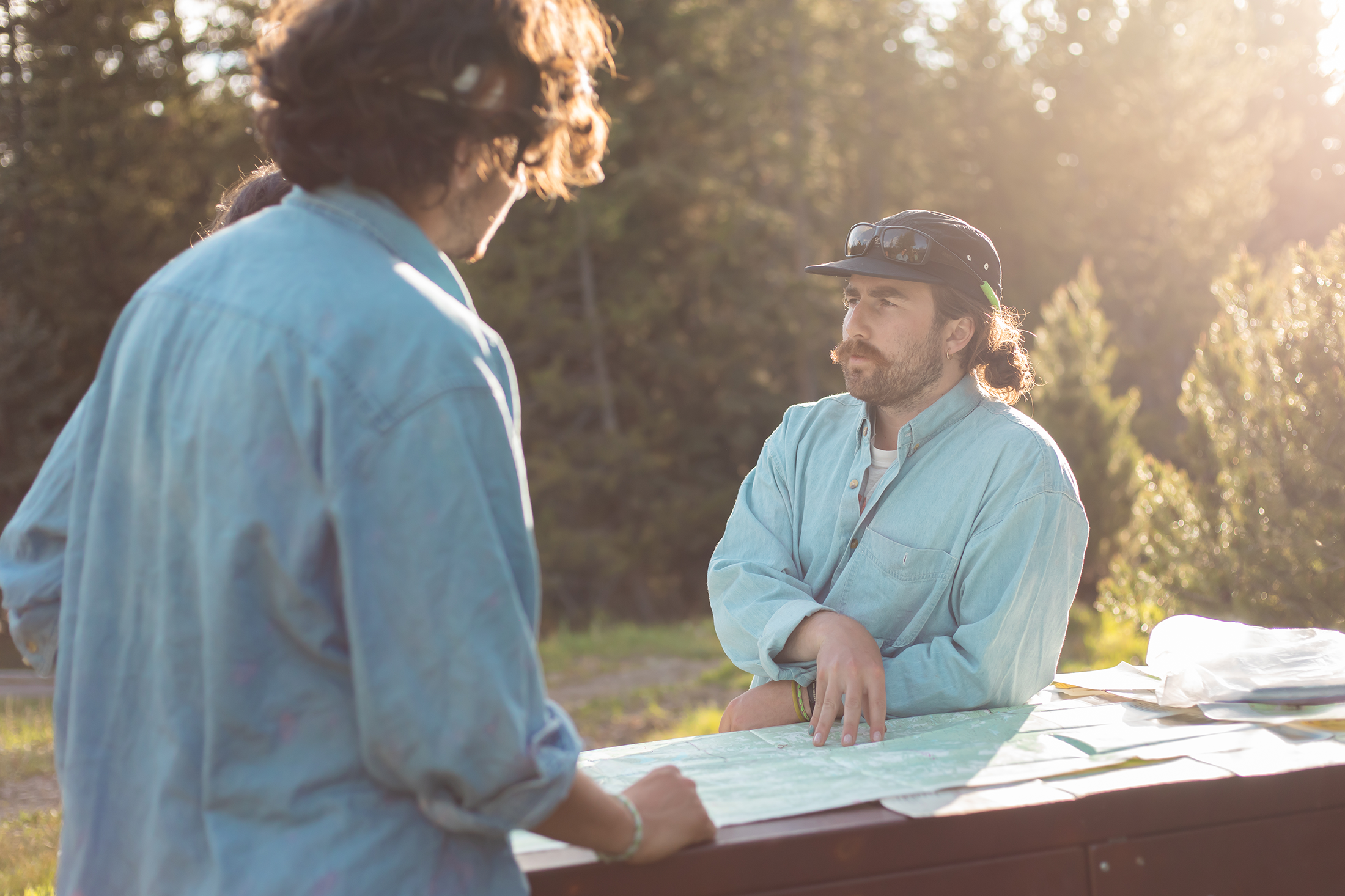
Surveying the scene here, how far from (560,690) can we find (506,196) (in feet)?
24.3

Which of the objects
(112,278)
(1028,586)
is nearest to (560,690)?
(1028,586)

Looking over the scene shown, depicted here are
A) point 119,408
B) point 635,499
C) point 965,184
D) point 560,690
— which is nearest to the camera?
point 119,408

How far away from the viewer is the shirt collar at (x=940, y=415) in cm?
262

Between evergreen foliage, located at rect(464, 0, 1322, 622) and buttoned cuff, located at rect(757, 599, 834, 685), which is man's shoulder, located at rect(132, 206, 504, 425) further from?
evergreen foliage, located at rect(464, 0, 1322, 622)

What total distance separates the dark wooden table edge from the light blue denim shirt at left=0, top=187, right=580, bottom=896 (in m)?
0.28

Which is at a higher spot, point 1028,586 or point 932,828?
point 1028,586

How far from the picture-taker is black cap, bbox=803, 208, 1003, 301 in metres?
2.69

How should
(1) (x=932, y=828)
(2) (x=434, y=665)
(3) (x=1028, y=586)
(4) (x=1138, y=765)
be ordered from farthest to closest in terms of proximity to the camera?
(3) (x=1028, y=586) → (4) (x=1138, y=765) → (1) (x=932, y=828) → (2) (x=434, y=665)

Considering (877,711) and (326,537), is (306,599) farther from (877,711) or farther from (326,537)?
(877,711)

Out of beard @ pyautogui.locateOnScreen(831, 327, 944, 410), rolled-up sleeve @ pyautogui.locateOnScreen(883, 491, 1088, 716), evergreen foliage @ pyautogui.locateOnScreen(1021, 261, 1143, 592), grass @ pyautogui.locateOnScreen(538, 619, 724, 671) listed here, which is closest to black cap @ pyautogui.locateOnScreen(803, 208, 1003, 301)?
beard @ pyautogui.locateOnScreen(831, 327, 944, 410)

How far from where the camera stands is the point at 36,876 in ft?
10.1

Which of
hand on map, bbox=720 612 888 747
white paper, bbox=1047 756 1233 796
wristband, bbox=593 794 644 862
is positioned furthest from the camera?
hand on map, bbox=720 612 888 747

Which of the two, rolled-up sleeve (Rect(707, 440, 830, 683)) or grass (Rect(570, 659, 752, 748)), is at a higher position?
rolled-up sleeve (Rect(707, 440, 830, 683))

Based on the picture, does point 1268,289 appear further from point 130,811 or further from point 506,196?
point 130,811
